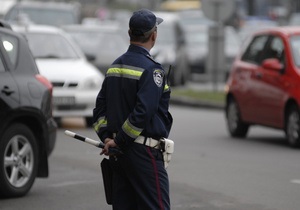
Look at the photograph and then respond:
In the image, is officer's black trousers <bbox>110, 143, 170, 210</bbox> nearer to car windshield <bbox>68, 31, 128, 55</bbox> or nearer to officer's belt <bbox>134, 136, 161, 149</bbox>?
officer's belt <bbox>134, 136, 161, 149</bbox>

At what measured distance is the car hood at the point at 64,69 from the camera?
1798 cm

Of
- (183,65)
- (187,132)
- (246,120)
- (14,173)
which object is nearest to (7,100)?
(14,173)

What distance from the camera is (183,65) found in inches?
1297

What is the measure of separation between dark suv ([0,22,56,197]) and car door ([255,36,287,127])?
5276 millimetres

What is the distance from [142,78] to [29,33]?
1242 cm

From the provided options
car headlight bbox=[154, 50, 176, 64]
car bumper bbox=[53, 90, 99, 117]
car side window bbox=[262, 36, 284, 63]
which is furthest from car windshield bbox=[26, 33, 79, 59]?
car headlight bbox=[154, 50, 176, 64]

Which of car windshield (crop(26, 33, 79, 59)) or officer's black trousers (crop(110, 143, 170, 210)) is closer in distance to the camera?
officer's black trousers (crop(110, 143, 170, 210))

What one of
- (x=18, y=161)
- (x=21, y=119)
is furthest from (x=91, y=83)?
(x=18, y=161)

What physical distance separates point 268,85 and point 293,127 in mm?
943

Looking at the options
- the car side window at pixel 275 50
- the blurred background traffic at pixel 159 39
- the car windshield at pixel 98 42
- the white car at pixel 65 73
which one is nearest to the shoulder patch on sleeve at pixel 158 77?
the car side window at pixel 275 50

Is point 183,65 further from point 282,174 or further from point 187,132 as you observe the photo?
point 282,174

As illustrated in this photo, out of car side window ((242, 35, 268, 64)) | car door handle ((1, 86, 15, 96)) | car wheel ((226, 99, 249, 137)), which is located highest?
car door handle ((1, 86, 15, 96))

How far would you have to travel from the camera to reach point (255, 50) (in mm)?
16969

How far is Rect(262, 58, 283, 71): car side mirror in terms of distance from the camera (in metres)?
15.6
